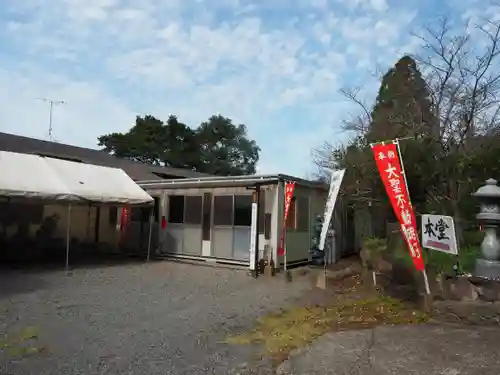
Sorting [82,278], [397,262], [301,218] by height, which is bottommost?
[82,278]

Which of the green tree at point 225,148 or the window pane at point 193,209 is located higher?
the green tree at point 225,148

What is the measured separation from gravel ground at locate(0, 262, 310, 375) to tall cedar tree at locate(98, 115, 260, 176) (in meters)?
25.4

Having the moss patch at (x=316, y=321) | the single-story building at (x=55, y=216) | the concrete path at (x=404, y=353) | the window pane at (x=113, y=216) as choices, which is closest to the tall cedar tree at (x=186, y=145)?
the single-story building at (x=55, y=216)

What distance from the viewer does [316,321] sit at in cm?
625

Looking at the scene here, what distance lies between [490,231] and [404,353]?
294 centimetres

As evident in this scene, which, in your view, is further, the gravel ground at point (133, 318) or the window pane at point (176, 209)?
the window pane at point (176, 209)

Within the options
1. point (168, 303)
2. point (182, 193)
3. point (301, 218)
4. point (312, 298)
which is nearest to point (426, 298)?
point (312, 298)

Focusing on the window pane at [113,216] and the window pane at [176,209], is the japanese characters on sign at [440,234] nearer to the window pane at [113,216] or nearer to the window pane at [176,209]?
the window pane at [176,209]

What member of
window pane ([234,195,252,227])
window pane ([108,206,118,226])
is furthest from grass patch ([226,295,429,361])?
window pane ([108,206,118,226])

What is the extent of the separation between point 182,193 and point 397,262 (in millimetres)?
7188

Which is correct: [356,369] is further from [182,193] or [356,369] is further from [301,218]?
[182,193]

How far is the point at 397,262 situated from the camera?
9109 millimetres

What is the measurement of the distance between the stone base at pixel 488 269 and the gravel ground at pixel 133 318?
3.22 metres

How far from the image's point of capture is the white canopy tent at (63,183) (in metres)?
10.4
